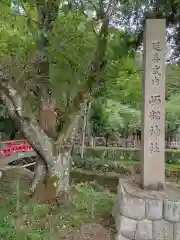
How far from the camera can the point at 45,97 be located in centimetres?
751

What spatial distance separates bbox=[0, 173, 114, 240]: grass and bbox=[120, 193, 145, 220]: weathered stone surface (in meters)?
0.81

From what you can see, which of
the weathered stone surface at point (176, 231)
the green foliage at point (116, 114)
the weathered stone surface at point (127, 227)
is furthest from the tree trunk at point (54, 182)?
the green foliage at point (116, 114)

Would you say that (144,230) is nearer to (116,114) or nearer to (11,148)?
(11,148)

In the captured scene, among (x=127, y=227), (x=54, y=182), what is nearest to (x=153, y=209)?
(x=127, y=227)

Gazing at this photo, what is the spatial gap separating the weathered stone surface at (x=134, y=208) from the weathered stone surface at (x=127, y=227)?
0.24 feet

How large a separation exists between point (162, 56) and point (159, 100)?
753mm

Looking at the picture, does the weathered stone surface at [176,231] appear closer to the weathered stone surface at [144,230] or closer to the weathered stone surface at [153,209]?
the weathered stone surface at [153,209]

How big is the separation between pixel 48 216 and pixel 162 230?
190cm

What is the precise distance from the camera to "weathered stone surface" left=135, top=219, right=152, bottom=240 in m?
5.01

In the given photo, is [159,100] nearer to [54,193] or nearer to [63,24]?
[54,193]

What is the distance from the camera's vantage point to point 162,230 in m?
5.05

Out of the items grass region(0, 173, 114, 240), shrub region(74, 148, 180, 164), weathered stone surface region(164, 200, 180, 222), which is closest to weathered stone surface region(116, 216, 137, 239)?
weathered stone surface region(164, 200, 180, 222)

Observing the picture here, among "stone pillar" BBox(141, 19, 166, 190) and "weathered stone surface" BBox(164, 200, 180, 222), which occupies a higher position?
"stone pillar" BBox(141, 19, 166, 190)

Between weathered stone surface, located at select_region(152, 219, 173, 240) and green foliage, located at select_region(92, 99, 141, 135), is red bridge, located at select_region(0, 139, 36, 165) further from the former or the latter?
weathered stone surface, located at select_region(152, 219, 173, 240)
